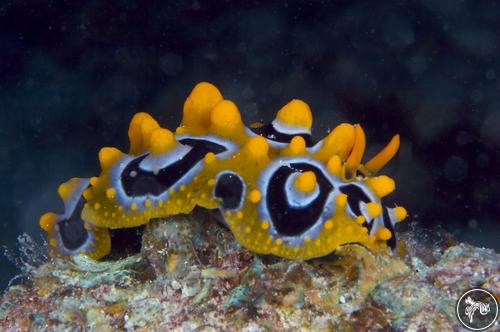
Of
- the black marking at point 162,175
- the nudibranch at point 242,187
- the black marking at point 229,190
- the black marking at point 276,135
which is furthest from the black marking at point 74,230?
the black marking at point 276,135

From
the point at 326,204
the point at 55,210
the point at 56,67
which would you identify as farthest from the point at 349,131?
the point at 55,210

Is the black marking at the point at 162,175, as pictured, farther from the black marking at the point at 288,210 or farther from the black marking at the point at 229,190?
the black marking at the point at 288,210

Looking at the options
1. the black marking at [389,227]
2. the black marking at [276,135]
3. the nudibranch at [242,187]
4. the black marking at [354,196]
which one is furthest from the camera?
the black marking at [276,135]

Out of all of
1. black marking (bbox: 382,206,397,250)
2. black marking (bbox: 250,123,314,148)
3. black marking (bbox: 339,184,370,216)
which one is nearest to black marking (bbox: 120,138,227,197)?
black marking (bbox: 250,123,314,148)

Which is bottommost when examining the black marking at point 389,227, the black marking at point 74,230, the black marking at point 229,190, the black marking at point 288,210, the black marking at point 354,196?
the black marking at point 389,227

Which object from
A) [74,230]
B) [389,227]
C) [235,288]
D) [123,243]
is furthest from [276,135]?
[74,230]

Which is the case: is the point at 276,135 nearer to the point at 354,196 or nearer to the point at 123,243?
the point at 354,196

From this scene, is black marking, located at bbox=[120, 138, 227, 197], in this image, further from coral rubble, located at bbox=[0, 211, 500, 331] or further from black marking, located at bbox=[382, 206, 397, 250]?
black marking, located at bbox=[382, 206, 397, 250]
